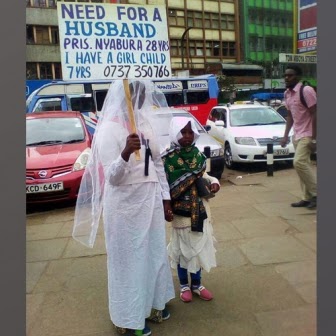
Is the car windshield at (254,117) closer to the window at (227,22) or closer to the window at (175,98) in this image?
the window at (227,22)

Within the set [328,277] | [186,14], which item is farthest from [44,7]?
[328,277]

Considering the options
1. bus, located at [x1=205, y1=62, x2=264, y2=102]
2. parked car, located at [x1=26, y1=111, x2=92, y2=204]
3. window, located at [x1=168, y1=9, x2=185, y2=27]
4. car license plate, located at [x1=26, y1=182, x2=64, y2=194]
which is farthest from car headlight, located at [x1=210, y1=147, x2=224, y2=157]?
window, located at [x1=168, y1=9, x2=185, y2=27]

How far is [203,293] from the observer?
289 centimetres

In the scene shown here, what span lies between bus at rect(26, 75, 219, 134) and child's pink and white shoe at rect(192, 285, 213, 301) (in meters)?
8.40

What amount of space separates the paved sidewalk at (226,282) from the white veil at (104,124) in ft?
2.13

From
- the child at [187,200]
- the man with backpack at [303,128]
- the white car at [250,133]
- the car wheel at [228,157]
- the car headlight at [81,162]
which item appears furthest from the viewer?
the car wheel at [228,157]

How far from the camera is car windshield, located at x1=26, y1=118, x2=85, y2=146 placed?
6.27 meters

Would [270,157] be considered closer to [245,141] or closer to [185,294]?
[245,141]

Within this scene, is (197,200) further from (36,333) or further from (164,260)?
(36,333)

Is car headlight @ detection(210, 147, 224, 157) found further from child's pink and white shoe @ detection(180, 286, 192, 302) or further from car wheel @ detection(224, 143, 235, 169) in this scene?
child's pink and white shoe @ detection(180, 286, 192, 302)

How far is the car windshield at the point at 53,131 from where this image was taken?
20.6 feet

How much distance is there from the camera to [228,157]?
8453mm

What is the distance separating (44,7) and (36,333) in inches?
105

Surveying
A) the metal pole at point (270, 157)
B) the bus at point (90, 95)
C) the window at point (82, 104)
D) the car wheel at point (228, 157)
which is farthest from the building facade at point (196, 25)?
the window at point (82, 104)
